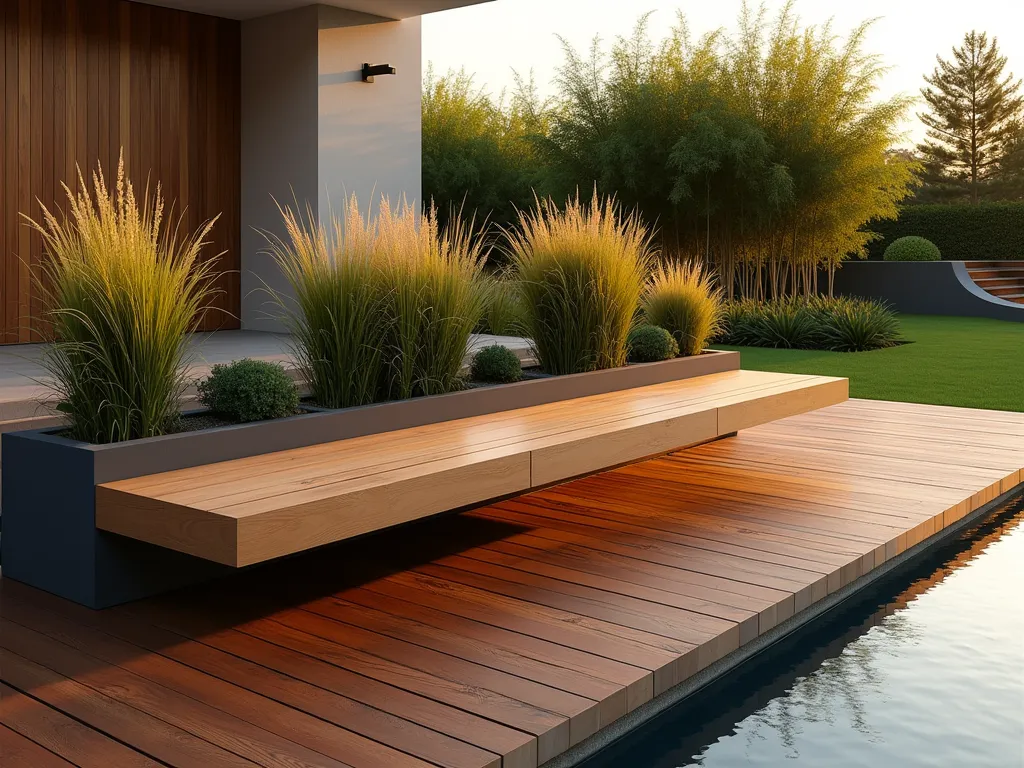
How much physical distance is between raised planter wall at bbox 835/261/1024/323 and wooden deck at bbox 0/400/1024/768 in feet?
38.8

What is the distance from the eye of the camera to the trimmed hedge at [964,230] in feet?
60.3

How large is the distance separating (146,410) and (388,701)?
1.20 m

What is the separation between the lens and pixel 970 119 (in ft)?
93.9

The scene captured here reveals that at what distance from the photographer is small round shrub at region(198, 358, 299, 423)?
3254 mm

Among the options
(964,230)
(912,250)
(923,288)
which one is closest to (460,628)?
(923,288)

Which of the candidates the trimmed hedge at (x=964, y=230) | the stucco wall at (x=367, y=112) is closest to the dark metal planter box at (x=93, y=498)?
the stucco wall at (x=367, y=112)

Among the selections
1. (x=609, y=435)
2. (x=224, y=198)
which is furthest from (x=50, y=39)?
(x=609, y=435)

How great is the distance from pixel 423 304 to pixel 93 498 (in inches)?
54.5

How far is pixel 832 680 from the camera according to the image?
268 cm

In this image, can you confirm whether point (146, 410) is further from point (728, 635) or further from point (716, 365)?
point (716, 365)

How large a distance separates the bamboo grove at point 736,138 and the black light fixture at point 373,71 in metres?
4.53

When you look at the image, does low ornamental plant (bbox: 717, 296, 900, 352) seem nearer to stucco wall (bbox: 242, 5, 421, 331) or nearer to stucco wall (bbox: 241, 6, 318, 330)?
stucco wall (bbox: 242, 5, 421, 331)

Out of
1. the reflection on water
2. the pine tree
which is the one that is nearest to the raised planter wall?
the reflection on water

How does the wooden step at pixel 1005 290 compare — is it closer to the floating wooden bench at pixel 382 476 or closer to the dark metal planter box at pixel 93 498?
the floating wooden bench at pixel 382 476
